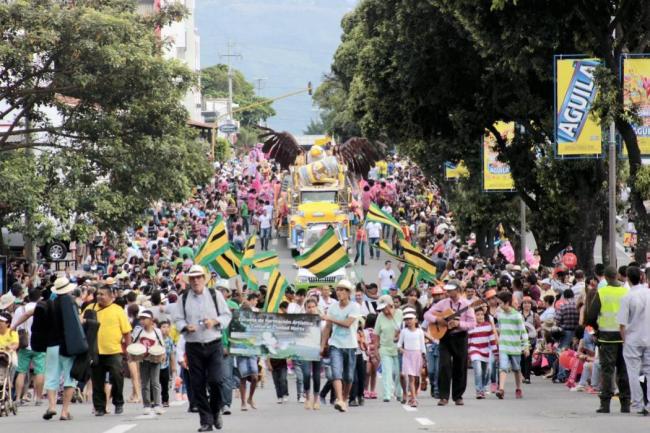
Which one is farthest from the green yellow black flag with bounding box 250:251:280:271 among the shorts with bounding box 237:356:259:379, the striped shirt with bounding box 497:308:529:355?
the shorts with bounding box 237:356:259:379

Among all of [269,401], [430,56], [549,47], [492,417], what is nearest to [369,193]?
[430,56]

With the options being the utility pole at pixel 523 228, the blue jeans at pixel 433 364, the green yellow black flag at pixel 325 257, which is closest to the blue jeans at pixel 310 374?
the blue jeans at pixel 433 364

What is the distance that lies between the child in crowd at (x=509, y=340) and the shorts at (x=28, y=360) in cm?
662

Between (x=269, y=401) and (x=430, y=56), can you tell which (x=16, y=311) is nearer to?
(x=269, y=401)

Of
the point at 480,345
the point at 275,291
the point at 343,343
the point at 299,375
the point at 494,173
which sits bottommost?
the point at 299,375

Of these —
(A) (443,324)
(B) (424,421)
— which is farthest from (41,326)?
(A) (443,324)

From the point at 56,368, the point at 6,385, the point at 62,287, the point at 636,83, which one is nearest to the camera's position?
the point at 62,287

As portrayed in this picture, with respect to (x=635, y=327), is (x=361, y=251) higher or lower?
higher

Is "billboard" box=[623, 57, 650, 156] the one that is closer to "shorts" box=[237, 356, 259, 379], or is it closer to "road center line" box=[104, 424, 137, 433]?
"shorts" box=[237, 356, 259, 379]

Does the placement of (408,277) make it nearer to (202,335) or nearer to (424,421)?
(424,421)

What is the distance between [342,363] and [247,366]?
1.60 metres

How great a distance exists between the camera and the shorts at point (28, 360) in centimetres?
2111

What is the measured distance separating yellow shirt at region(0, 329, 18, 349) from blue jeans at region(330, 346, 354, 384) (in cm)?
430

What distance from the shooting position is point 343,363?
750 inches
